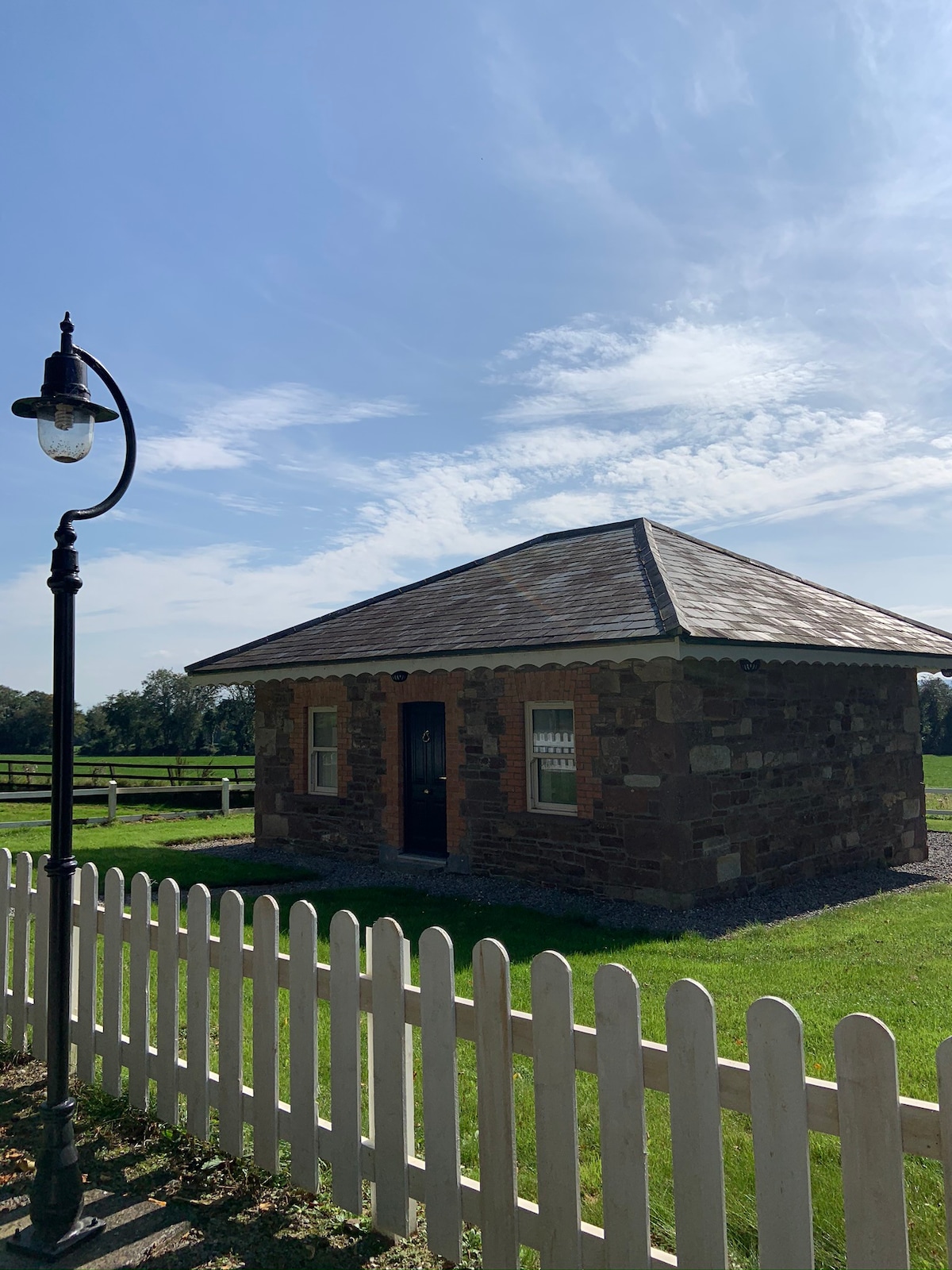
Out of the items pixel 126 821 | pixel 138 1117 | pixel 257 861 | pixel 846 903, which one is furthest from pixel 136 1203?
pixel 126 821

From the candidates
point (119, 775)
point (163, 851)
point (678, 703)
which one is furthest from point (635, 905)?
point (119, 775)

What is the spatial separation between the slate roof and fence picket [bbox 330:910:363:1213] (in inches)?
243

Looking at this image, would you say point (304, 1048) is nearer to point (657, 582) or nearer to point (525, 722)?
point (525, 722)

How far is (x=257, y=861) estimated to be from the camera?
1362 cm

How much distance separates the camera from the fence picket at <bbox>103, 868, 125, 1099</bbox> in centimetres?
455

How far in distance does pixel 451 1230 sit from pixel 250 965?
139cm

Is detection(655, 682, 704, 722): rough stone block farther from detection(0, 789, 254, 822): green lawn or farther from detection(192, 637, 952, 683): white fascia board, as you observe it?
detection(0, 789, 254, 822): green lawn

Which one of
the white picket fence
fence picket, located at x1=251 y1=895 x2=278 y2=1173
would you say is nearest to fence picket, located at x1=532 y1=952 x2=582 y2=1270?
the white picket fence

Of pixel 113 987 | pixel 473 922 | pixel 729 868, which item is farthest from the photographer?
pixel 729 868

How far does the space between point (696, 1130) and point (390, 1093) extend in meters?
1.24

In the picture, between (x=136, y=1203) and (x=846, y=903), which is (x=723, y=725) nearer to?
(x=846, y=903)

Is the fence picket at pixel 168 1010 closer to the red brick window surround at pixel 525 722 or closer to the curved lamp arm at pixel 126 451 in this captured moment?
the curved lamp arm at pixel 126 451

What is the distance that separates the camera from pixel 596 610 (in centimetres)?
1084

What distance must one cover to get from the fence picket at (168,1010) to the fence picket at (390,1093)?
1.32m
